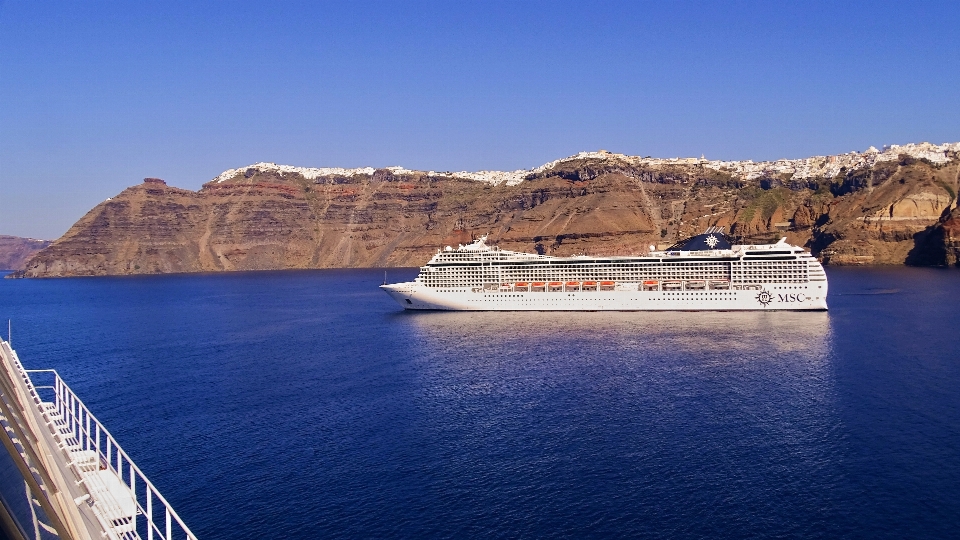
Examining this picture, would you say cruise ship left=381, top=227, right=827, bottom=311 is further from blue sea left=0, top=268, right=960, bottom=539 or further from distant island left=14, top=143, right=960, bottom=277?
distant island left=14, top=143, right=960, bottom=277

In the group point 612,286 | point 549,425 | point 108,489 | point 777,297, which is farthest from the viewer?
point 612,286

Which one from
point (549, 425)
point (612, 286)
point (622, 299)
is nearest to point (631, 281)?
point (612, 286)

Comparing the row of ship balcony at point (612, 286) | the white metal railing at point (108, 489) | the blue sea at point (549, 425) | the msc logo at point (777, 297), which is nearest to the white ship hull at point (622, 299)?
the msc logo at point (777, 297)

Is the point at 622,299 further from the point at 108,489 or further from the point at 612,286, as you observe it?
the point at 108,489

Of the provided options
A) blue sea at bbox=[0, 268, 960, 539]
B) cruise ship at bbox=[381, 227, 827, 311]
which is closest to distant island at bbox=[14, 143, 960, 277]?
cruise ship at bbox=[381, 227, 827, 311]

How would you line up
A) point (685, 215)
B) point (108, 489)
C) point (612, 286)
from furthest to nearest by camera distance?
point (685, 215), point (612, 286), point (108, 489)

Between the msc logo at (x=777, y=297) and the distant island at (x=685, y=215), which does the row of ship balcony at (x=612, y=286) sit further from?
the distant island at (x=685, y=215)
